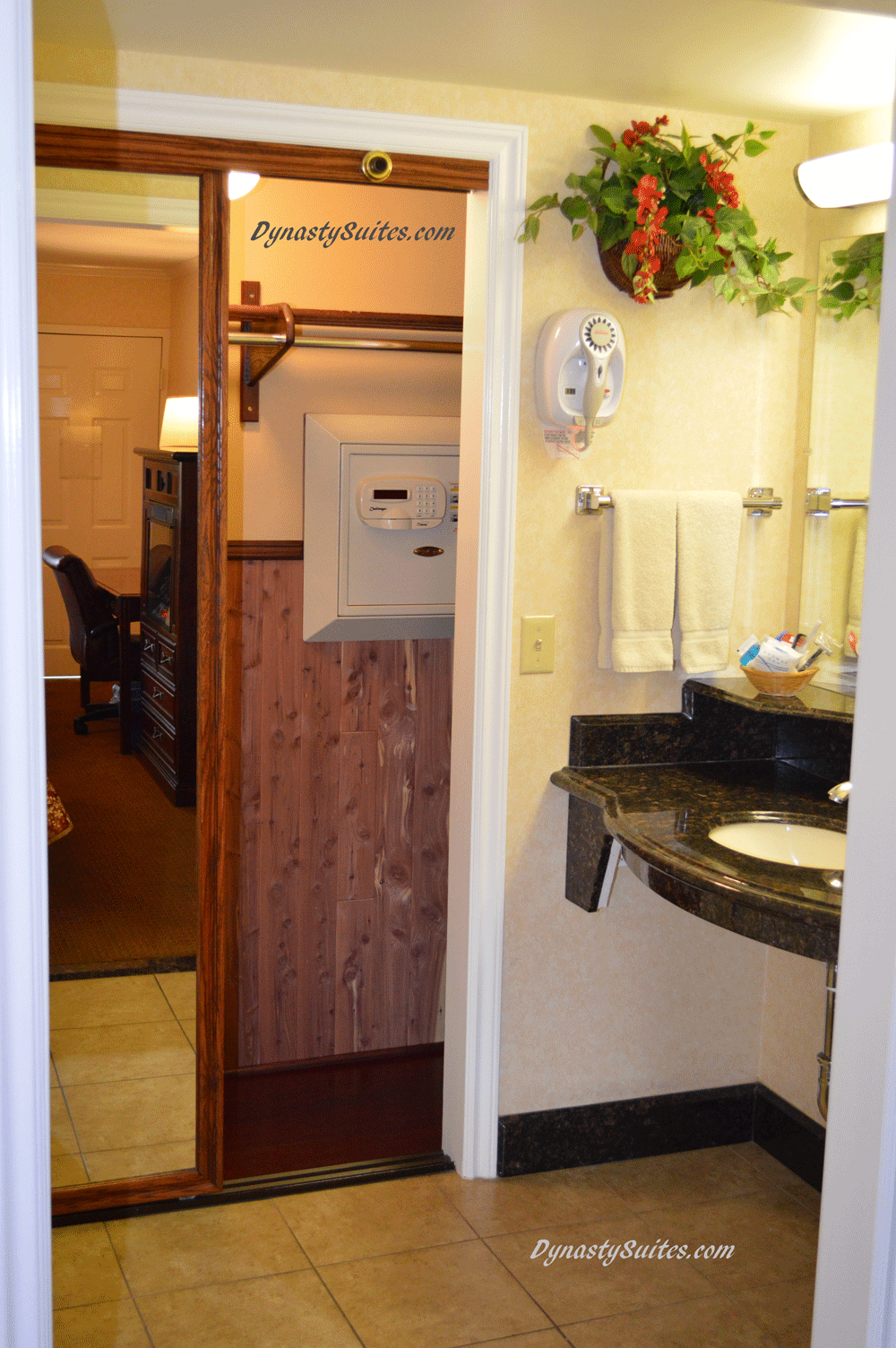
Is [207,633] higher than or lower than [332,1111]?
higher

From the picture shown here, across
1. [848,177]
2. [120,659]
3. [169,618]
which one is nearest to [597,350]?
[848,177]

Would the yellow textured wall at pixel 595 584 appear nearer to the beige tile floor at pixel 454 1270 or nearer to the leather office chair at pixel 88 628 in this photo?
the beige tile floor at pixel 454 1270

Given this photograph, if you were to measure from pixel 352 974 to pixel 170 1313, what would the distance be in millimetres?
1234

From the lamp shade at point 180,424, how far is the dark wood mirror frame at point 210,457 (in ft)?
0.05

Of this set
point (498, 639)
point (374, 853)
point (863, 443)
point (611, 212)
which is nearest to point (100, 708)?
point (498, 639)

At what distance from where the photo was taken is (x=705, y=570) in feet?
8.82

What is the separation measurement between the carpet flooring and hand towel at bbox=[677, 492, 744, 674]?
1.16m

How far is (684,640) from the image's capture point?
8.88ft

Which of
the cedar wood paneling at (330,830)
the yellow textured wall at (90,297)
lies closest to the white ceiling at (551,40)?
the yellow textured wall at (90,297)

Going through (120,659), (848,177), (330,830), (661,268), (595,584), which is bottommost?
(330,830)

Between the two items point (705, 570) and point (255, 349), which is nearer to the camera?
point (705, 570)

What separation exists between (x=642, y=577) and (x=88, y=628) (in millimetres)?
1165

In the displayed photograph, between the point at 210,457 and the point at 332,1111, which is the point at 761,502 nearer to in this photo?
the point at 210,457

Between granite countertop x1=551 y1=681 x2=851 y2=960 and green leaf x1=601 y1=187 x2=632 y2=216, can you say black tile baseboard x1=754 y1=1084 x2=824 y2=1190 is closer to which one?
granite countertop x1=551 y1=681 x2=851 y2=960
